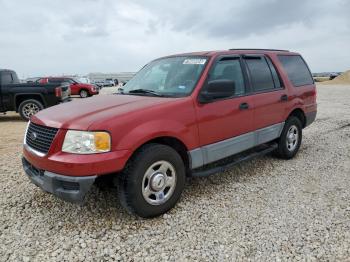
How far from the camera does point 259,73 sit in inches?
191

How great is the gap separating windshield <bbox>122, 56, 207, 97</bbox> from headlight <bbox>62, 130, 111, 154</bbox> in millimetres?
1148

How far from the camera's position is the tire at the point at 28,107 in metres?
10.3

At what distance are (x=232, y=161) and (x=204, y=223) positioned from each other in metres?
1.25

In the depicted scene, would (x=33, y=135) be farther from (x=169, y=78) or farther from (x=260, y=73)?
(x=260, y=73)

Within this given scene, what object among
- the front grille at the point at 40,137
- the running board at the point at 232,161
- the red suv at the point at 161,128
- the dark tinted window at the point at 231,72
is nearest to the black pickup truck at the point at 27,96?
the red suv at the point at 161,128

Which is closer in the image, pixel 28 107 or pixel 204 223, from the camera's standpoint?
pixel 204 223

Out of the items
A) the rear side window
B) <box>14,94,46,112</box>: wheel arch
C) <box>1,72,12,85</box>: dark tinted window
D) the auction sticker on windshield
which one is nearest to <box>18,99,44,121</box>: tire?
<box>14,94,46,112</box>: wheel arch

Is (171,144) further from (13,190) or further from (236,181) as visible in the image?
(13,190)

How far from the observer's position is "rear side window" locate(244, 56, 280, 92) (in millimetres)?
4691

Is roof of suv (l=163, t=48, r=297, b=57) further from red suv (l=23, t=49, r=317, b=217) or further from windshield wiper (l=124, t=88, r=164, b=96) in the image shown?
windshield wiper (l=124, t=88, r=164, b=96)

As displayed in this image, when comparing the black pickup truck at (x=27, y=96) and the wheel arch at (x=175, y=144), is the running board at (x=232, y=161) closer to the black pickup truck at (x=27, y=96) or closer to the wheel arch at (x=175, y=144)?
the wheel arch at (x=175, y=144)

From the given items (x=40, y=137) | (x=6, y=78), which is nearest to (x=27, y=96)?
(x=6, y=78)

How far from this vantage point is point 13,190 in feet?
13.9

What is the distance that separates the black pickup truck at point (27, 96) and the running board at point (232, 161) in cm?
731
